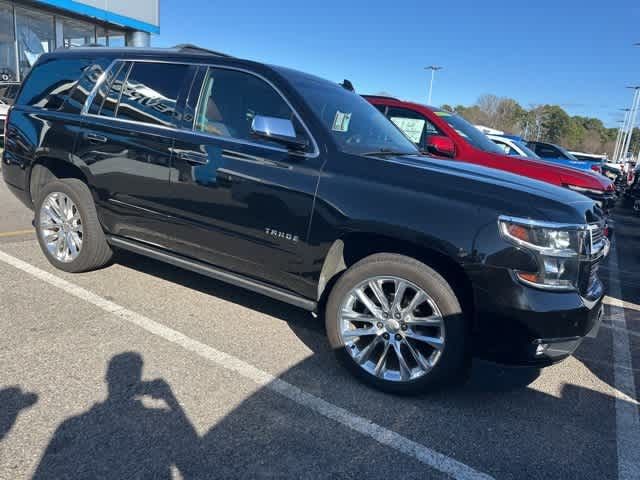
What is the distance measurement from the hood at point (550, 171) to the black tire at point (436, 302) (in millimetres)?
4289

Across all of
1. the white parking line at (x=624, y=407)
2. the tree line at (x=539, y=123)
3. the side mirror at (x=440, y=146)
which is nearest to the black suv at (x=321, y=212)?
the white parking line at (x=624, y=407)

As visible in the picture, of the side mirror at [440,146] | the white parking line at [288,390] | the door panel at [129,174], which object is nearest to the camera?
the white parking line at [288,390]

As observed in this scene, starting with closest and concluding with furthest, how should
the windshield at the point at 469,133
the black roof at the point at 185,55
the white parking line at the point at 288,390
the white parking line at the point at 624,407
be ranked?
the white parking line at the point at 288,390 → the white parking line at the point at 624,407 → the black roof at the point at 185,55 → the windshield at the point at 469,133

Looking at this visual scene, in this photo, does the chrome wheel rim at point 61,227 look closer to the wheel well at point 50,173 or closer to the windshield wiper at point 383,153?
the wheel well at point 50,173

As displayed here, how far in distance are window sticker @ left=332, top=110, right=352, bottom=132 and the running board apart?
116 centimetres

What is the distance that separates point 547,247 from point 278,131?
1.71 m

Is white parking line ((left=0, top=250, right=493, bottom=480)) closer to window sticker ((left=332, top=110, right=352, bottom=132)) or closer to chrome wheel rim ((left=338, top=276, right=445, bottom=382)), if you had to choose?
chrome wheel rim ((left=338, top=276, right=445, bottom=382))

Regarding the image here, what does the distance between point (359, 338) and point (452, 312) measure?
0.65 m

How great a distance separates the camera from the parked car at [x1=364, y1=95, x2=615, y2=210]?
22.0 ft

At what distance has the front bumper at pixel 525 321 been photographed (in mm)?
2689

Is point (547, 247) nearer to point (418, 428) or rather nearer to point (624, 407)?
point (418, 428)

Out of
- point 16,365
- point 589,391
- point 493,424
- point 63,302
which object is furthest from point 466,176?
point 63,302

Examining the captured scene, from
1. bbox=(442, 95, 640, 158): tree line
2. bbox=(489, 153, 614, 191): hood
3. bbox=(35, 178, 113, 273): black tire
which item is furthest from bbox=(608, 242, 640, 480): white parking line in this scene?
bbox=(442, 95, 640, 158): tree line

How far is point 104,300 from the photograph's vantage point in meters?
4.10
